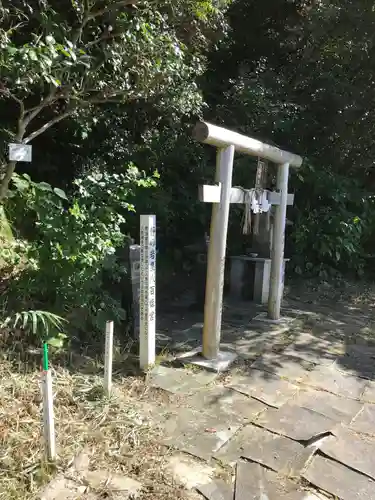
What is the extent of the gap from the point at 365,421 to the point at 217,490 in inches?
64.0

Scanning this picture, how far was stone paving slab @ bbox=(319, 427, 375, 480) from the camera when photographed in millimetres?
3139

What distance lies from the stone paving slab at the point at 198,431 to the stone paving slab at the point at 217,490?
26 cm

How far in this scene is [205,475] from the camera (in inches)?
114

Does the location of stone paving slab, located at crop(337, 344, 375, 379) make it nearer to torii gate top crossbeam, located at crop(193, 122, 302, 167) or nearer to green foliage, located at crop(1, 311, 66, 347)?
torii gate top crossbeam, located at crop(193, 122, 302, 167)

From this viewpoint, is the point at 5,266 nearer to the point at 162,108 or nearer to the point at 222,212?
the point at 222,212

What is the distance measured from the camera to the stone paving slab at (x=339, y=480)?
9.32ft

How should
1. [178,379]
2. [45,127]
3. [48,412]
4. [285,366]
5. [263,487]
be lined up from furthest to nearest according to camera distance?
[285,366]
[45,127]
[178,379]
[263,487]
[48,412]

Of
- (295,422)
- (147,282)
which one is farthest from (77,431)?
(295,422)

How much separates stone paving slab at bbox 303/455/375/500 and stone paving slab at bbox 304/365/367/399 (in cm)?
120

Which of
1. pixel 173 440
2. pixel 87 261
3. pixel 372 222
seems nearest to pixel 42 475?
pixel 173 440

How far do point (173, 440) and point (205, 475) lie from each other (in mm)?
428

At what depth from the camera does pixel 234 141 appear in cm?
450

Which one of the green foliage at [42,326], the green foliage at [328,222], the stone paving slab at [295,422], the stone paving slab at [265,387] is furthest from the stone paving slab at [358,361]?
Result: the green foliage at [328,222]

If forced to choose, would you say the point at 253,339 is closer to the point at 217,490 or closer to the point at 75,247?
the point at 75,247
